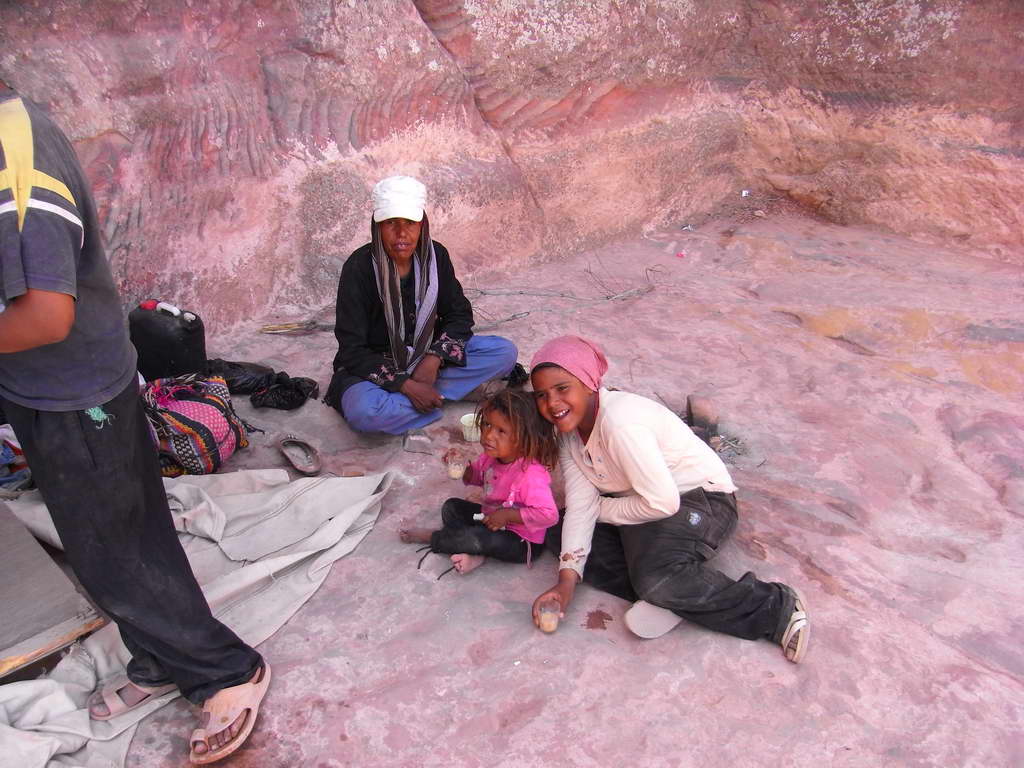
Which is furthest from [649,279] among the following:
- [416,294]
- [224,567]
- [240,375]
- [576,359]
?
[224,567]

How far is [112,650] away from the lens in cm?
208

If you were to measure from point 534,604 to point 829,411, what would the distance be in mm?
2049

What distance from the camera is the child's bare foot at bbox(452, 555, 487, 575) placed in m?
2.38

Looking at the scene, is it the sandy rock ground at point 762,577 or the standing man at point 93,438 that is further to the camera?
the sandy rock ground at point 762,577

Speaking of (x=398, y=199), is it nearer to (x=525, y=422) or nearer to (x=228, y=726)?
(x=525, y=422)

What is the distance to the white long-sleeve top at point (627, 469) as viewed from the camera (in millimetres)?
2193

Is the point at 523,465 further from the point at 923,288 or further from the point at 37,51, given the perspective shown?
the point at 923,288

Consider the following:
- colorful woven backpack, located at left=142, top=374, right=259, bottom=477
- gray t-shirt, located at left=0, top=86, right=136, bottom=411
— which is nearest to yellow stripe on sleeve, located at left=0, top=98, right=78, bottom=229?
gray t-shirt, located at left=0, top=86, right=136, bottom=411

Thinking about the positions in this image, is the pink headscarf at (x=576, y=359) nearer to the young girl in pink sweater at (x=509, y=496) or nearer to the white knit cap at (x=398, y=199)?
the young girl in pink sweater at (x=509, y=496)

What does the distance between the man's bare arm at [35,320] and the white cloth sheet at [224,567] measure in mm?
1024

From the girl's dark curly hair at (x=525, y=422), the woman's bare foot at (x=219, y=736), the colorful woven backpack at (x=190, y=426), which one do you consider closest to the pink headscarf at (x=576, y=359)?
the girl's dark curly hair at (x=525, y=422)

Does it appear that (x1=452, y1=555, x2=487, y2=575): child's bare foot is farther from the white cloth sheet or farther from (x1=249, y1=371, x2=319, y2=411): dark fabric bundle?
(x1=249, y1=371, x2=319, y2=411): dark fabric bundle

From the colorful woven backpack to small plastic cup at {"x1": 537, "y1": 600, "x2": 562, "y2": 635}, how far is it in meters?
1.53

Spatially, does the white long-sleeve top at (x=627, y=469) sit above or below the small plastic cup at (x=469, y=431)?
above
